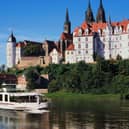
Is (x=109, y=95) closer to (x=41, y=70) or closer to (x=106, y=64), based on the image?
(x=106, y=64)

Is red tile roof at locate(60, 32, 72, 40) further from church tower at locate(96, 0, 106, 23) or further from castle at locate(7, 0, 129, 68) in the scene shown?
church tower at locate(96, 0, 106, 23)

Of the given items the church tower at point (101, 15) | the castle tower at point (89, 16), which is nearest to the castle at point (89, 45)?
the church tower at point (101, 15)

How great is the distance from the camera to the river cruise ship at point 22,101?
64438mm

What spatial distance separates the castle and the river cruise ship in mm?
71690

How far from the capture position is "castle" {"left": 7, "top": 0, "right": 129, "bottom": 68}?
137500mm

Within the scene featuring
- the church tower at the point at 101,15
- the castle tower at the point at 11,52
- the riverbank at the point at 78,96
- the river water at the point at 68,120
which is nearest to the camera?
the river water at the point at 68,120

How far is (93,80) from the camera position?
116625 millimetres

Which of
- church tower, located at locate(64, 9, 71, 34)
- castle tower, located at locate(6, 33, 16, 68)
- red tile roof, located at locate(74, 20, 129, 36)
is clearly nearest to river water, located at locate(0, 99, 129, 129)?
red tile roof, located at locate(74, 20, 129, 36)

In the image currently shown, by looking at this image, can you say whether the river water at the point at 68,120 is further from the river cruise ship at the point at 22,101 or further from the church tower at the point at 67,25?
the church tower at the point at 67,25

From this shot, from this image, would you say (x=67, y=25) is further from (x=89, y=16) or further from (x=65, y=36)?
(x=65, y=36)

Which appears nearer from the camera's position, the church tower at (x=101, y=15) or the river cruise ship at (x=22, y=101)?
the river cruise ship at (x=22, y=101)

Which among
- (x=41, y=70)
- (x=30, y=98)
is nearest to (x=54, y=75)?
(x=41, y=70)

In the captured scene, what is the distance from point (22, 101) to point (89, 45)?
75.9 meters

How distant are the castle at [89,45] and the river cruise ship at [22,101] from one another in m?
71.7
